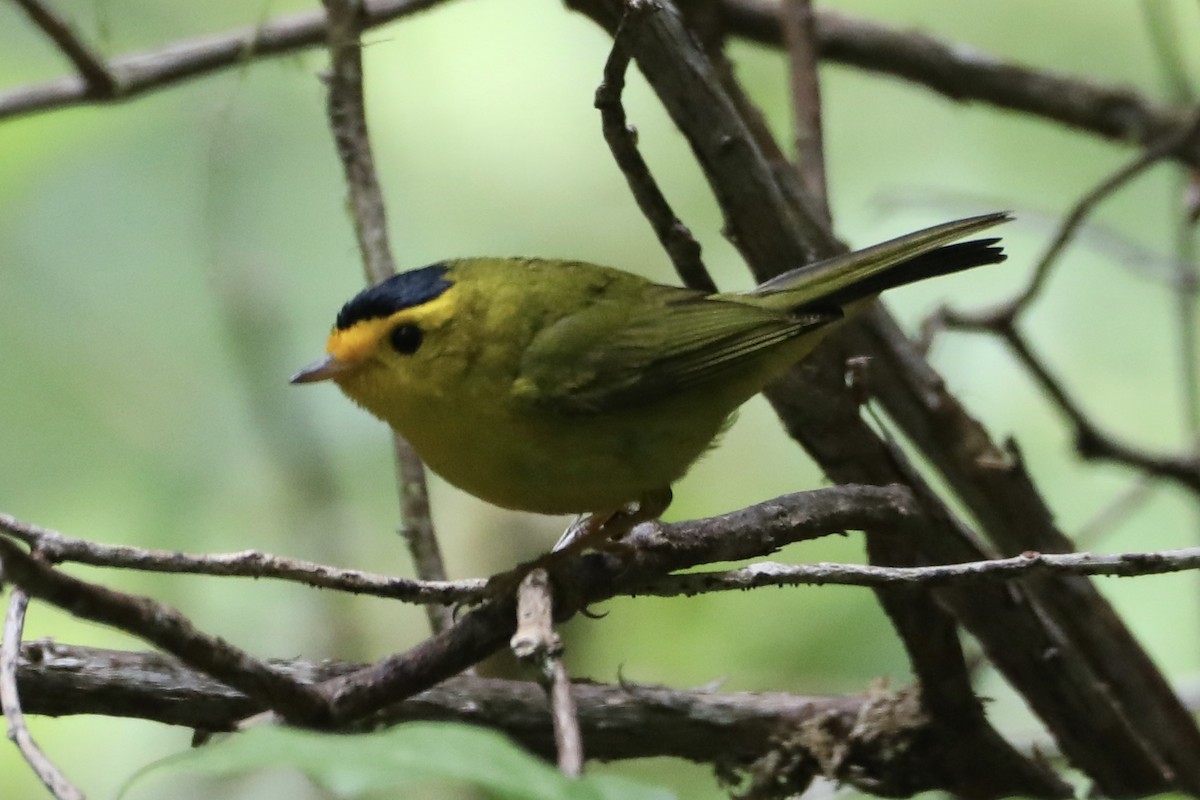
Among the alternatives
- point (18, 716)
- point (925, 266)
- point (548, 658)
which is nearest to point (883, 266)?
point (925, 266)

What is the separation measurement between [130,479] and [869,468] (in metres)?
2.75

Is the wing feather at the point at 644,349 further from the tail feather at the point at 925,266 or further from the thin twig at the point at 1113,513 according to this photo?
the thin twig at the point at 1113,513

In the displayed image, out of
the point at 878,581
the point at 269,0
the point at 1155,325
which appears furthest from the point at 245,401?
the point at 1155,325

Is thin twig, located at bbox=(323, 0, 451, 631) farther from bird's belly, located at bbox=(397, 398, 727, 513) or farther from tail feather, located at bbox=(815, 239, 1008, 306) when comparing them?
tail feather, located at bbox=(815, 239, 1008, 306)

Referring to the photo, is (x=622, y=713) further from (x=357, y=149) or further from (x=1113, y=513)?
(x=1113, y=513)

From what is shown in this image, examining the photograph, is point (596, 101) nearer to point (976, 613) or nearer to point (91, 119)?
point (976, 613)

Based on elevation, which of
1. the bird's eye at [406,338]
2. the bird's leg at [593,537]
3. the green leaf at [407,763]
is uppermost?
the bird's eye at [406,338]

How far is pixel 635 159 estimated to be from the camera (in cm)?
218

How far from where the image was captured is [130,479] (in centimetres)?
411

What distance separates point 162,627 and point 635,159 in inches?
50.0

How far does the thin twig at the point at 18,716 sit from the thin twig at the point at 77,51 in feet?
5.90

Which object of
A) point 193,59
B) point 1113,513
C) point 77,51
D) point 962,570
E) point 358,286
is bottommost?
point 962,570

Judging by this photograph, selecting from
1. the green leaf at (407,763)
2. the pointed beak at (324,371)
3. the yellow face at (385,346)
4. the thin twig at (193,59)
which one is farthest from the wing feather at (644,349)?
the green leaf at (407,763)

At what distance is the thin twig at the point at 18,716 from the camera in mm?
1176
